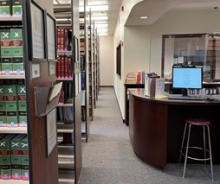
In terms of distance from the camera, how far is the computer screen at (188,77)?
126 inches

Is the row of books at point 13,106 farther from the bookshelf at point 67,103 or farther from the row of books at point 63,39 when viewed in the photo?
the row of books at point 63,39

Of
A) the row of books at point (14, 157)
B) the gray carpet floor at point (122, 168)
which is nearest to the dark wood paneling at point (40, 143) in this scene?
the row of books at point (14, 157)

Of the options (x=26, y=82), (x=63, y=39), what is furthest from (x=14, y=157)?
(x=63, y=39)

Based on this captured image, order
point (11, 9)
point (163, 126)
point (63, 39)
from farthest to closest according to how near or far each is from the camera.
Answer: point (163, 126)
point (63, 39)
point (11, 9)

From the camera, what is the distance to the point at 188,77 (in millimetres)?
3232

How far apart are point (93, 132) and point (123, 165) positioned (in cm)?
171

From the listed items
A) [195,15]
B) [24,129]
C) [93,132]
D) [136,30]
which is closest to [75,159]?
[24,129]

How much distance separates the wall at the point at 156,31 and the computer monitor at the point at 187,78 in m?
2.48

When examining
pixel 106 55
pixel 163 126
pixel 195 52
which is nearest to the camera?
pixel 163 126

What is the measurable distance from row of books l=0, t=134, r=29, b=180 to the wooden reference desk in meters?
1.96

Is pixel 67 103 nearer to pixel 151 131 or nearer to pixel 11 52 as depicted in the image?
pixel 151 131

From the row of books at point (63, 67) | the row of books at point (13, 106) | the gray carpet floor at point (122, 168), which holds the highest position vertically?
the row of books at point (63, 67)

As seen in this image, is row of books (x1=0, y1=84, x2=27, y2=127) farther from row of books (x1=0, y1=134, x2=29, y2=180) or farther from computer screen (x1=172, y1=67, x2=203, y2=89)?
computer screen (x1=172, y1=67, x2=203, y2=89)

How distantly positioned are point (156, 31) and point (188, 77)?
2.80 metres
